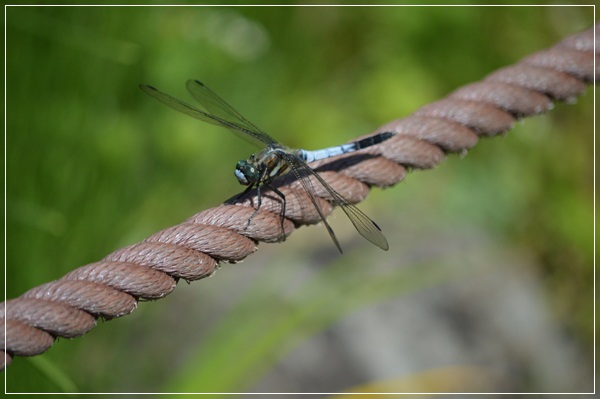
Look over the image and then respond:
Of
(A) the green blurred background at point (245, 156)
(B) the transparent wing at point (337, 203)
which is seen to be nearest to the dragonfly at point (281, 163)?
(B) the transparent wing at point (337, 203)

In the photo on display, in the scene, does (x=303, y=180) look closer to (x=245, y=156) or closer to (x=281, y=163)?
(x=281, y=163)

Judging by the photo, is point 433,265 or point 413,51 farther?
point 413,51

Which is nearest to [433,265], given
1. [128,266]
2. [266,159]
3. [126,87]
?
[266,159]

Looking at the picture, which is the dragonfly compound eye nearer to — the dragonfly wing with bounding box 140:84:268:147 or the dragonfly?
the dragonfly

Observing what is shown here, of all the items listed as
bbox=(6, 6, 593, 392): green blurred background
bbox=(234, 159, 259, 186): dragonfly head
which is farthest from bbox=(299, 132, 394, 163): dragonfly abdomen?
bbox=(6, 6, 593, 392): green blurred background

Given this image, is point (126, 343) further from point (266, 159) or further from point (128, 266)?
point (128, 266)

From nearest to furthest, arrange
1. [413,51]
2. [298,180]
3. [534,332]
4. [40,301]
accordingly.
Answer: [40,301], [298,180], [534,332], [413,51]

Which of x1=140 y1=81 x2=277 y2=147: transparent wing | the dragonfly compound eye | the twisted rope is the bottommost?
the twisted rope

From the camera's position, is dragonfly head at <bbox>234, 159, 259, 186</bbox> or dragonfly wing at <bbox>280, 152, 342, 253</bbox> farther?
dragonfly head at <bbox>234, 159, 259, 186</bbox>

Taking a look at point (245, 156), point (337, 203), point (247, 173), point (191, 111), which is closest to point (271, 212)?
point (337, 203)
